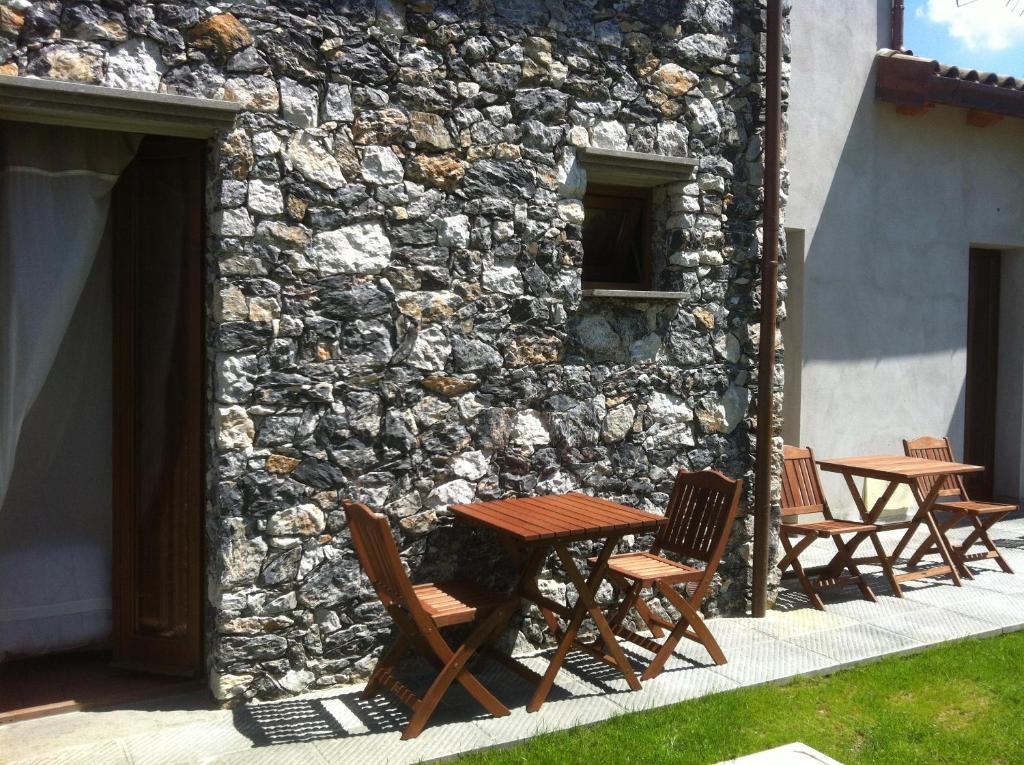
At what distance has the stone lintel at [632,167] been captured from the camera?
4.95 m

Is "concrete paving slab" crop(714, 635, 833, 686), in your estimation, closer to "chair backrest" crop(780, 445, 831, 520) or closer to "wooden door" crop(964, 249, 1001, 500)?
"chair backrest" crop(780, 445, 831, 520)

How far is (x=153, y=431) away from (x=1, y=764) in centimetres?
153

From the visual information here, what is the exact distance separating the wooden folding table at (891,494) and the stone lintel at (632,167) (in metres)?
2.26

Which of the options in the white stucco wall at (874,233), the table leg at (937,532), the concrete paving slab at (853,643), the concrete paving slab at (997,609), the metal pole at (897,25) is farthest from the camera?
the metal pole at (897,25)

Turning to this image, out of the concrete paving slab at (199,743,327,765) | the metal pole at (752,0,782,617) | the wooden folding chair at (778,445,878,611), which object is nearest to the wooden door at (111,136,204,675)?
the concrete paving slab at (199,743,327,765)

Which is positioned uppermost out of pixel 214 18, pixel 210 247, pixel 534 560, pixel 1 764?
pixel 214 18

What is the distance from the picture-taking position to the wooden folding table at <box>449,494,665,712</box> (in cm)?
409

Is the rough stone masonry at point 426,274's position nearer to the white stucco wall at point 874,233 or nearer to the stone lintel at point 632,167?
the stone lintel at point 632,167

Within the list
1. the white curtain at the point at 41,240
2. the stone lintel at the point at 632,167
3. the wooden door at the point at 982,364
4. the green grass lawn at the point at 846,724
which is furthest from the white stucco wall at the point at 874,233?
the white curtain at the point at 41,240

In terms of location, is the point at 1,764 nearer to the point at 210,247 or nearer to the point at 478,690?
the point at 478,690

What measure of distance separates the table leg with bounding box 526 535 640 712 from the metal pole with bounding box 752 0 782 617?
1.38 metres

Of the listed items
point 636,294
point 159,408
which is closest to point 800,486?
point 636,294

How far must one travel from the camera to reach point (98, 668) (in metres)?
4.59

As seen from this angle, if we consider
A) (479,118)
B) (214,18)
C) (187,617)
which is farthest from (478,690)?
(214,18)
